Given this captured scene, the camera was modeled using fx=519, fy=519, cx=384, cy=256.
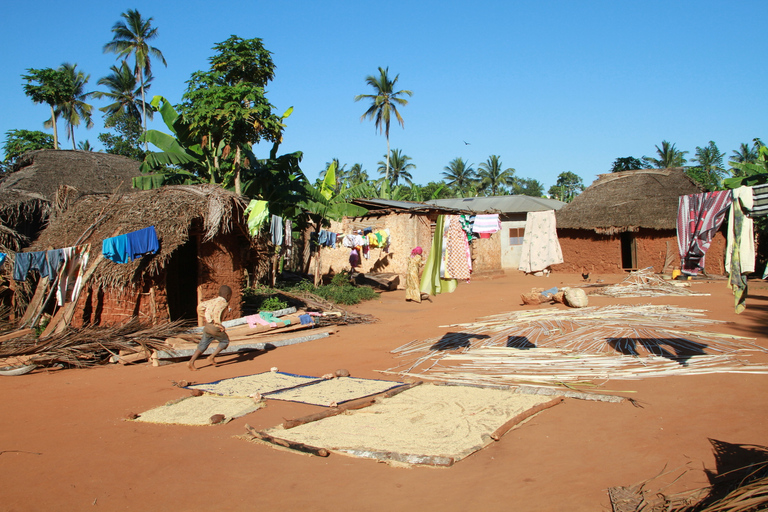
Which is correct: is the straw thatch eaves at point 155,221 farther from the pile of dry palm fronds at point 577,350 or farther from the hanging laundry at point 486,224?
the hanging laundry at point 486,224

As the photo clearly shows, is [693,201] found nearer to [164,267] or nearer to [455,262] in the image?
[455,262]

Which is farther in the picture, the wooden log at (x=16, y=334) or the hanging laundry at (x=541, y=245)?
the hanging laundry at (x=541, y=245)

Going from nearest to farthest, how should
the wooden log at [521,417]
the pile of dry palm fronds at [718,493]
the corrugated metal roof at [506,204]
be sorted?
the pile of dry palm fronds at [718,493]
the wooden log at [521,417]
the corrugated metal roof at [506,204]

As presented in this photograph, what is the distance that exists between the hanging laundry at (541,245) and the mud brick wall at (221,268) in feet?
18.9

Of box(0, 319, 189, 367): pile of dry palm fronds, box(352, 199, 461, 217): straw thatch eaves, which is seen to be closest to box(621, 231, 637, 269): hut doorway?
box(352, 199, 461, 217): straw thatch eaves

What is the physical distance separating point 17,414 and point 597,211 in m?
22.2

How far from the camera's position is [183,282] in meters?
13.1

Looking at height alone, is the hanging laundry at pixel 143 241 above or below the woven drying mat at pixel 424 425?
above

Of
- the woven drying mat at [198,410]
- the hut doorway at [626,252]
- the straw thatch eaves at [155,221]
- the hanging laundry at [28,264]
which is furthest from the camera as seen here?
the hut doorway at [626,252]

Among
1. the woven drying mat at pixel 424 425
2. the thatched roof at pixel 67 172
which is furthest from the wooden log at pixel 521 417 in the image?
the thatched roof at pixel 67 172

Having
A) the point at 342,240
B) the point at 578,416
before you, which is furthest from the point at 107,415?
the point at 342,240

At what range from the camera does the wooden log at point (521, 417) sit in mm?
4684

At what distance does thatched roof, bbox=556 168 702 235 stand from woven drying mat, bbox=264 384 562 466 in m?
18.0

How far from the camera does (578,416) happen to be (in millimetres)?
5246
